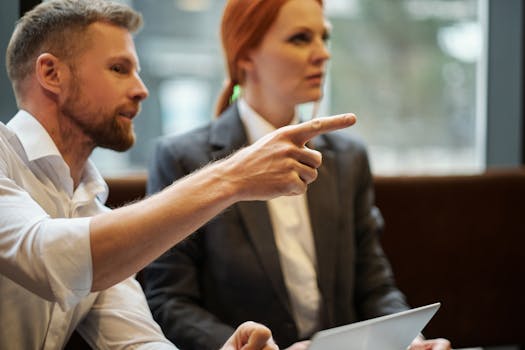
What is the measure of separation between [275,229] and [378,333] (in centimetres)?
70

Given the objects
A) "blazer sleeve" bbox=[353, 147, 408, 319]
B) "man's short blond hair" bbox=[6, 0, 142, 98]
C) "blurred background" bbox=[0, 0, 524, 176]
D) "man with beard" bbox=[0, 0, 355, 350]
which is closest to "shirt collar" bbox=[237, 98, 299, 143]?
"blazer sleeve" bbox=[353, 147, 408, 319]

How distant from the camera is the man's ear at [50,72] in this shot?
1220mm

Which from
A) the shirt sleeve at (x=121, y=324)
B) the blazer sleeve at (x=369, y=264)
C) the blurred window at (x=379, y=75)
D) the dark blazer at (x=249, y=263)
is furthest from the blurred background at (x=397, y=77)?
the shirt sleeve at (x=121, y=324)

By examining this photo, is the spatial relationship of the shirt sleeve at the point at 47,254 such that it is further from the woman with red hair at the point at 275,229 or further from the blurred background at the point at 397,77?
the blurred background at the point at 397,77

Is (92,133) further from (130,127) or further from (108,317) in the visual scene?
(108,317)

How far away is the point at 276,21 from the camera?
174 centimetres

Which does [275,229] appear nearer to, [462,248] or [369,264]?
[369,264]

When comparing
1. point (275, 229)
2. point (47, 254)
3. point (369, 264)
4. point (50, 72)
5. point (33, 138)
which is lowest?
point (369, 264)

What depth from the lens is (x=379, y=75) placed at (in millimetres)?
3711

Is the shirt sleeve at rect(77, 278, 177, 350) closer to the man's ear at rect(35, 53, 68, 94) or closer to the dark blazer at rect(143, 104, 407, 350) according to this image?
the dark blazer at rect(143, 104, 407, 350)

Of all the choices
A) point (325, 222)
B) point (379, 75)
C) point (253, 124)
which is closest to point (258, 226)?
point (325, 222)

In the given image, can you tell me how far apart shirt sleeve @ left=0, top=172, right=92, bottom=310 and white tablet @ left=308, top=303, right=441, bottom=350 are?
0.34m

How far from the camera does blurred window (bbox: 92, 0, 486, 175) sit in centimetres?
323

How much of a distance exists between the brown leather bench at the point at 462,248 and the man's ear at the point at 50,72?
3.94 feet
